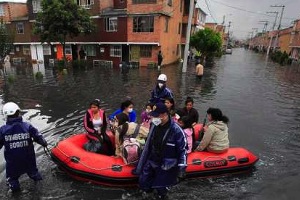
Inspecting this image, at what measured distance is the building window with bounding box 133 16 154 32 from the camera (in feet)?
86.4

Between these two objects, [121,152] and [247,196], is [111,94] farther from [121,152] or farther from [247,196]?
[247,196]

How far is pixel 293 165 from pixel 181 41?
31.3 metres

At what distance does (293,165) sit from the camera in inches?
288

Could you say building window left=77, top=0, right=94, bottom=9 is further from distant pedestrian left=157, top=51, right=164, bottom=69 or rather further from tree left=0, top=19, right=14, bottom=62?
distant pedestrian left=157, top=51, right=164, bottom=69

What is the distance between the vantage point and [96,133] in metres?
6.70

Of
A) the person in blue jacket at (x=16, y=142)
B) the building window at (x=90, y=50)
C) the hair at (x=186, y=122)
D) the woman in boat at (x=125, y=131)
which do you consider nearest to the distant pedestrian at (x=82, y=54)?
the building window at (x=90, y=50)

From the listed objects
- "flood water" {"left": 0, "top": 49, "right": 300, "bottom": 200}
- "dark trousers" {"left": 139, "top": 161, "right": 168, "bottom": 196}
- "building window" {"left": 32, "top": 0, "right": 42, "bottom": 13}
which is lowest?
"flood water" {"left": 0, "top": 49, "right": 300, "bottom": 200}

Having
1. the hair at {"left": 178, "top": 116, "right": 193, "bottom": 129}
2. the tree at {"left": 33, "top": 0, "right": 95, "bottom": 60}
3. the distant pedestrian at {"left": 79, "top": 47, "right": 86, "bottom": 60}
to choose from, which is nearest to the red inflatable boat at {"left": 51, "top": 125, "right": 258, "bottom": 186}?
the hair at {"left": 178, "top": 116, "right": 193, "bottom": 129}

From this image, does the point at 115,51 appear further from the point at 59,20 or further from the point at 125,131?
the point at 125,131

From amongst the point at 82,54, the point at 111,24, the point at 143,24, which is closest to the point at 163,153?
A: the point at 143,24

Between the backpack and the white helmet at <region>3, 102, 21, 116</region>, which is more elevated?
the white helmet at <region>3, 102, 21, 116</region>

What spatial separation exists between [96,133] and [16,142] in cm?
198

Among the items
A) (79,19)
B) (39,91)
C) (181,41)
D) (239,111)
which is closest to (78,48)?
(79,19)

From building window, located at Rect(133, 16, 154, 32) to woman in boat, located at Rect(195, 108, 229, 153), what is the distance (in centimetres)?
2156
